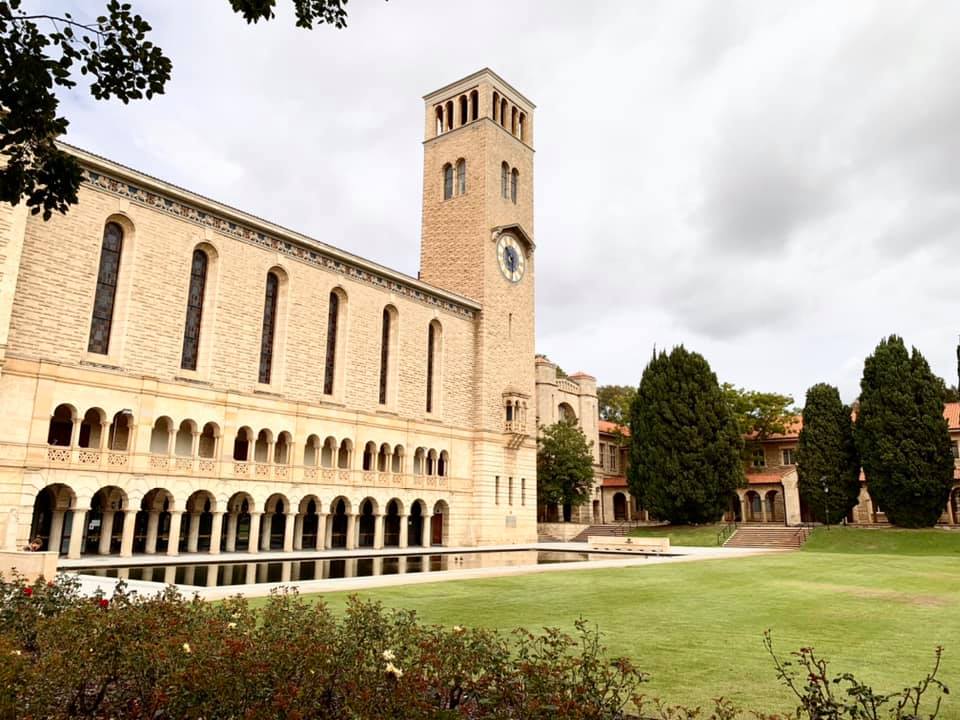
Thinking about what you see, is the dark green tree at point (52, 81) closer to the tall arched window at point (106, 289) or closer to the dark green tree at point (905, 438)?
the tall arched window at point (106, 289)

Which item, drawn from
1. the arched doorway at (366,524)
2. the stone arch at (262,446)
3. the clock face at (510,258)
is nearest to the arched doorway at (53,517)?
the stone arch at (262,446)

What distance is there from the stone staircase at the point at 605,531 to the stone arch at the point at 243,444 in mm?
26239

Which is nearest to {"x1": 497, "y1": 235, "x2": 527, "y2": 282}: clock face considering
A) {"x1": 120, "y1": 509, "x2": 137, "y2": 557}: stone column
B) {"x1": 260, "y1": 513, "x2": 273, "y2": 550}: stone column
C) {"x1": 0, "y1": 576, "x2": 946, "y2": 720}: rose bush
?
{"x1": 260, "y1": 513, "x2": 273, "y2": 550}: stone column

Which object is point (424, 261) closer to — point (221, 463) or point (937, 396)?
point (221, 463)

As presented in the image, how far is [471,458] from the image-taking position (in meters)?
43.0

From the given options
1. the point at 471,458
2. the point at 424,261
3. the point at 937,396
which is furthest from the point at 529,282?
the point at 937,396

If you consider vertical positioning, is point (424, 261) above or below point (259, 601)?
above

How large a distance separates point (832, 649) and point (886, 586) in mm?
9664

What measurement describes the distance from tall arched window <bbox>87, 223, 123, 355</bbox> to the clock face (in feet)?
78.8

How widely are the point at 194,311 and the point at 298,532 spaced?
38.0 feet

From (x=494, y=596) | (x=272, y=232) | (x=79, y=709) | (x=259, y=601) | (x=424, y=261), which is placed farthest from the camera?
(x=424, y=261)

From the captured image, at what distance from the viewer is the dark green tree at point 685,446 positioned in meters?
47.8

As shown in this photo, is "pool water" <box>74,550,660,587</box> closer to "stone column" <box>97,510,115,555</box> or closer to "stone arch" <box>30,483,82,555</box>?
"stone column" <box>97,510,115,555</box>

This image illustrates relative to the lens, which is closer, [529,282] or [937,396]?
[937,396]
